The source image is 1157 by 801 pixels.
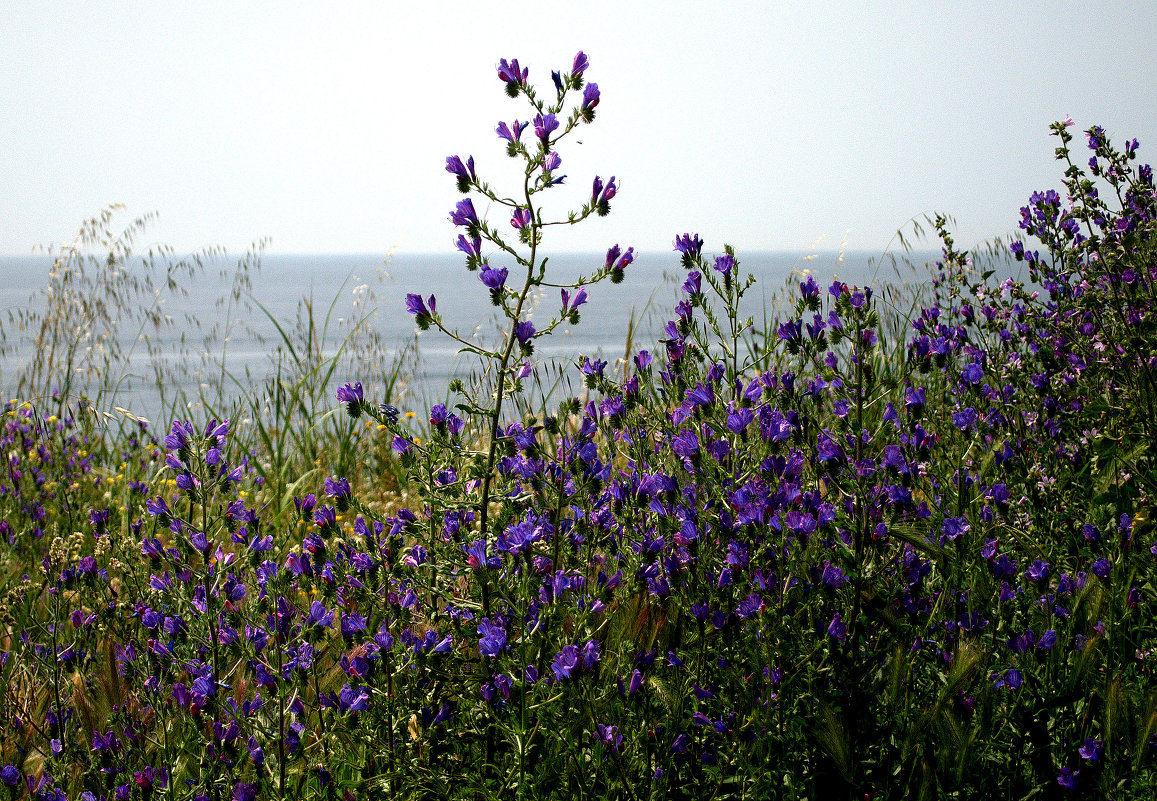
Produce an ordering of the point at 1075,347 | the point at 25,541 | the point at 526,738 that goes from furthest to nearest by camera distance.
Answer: the point at 25,541, the point at 1075,347, the point at 526,738

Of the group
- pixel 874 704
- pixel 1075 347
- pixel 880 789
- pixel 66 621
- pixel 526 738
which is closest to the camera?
pixel 526 738

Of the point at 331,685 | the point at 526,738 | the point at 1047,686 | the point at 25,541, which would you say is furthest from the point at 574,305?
the point at 25,541

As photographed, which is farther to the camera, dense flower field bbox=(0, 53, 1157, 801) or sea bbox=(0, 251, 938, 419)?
sea bbox=(0, 251, 938, 419)

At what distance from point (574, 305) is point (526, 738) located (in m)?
0.93

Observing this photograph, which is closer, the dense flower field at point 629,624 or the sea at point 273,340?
the dense flower field at point 629,624

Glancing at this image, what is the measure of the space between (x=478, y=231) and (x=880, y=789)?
152 cm

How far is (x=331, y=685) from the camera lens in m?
2.05

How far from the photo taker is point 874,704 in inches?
78.4

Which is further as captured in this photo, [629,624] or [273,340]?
[273,340]

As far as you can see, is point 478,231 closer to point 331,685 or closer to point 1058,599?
point 331,685

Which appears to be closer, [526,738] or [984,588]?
[526,738]

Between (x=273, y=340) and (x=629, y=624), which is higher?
(x=273, y=340)

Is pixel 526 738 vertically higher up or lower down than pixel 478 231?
lower down

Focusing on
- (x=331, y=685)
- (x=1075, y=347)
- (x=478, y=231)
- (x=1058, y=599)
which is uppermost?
(x=478, y=231)
